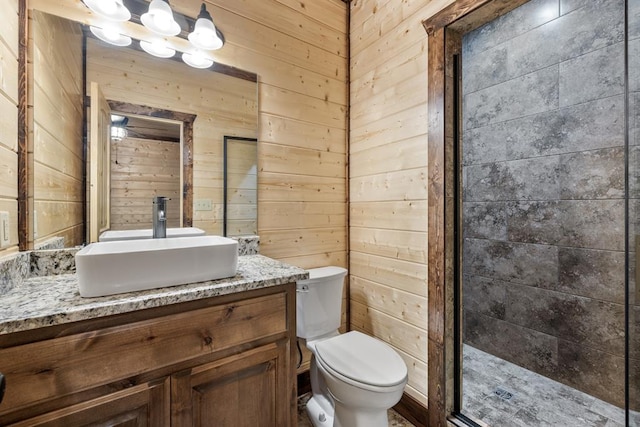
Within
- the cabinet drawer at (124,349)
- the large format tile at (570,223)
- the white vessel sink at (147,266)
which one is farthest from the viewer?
the large format tile at (570,223)

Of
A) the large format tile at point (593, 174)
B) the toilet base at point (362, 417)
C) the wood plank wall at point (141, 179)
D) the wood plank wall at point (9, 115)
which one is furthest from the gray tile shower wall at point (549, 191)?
the wood plank wall at point (9, 115)

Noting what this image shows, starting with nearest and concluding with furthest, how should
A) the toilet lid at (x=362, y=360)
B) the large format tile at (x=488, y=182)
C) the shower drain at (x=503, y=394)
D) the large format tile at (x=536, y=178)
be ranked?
the toilet lid at (x=362, y=360)
the shower drain at (x=503, y=394)
the large format tile at (x=536, y=178)
the large format tile at (x=488, y=182)

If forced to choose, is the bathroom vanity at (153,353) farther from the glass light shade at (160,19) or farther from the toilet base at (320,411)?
the glass light shade at (160,19)

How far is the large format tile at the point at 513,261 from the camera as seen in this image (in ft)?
6.42

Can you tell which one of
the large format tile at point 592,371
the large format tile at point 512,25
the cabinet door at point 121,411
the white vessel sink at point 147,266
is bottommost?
the large format tile at point 592,371

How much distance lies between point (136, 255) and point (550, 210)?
232 cm

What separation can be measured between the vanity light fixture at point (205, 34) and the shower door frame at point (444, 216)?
1080 mm

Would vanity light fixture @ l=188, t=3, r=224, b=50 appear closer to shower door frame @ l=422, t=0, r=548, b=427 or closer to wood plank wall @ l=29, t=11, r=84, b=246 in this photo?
wood plank wall @ l=29, t=11, r=84, b=246

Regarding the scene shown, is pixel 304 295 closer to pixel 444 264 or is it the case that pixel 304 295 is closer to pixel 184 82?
pixel 444 264

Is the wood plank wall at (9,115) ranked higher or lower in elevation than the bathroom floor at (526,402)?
higher

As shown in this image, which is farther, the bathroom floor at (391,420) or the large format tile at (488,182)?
the large format tile at (488,182)

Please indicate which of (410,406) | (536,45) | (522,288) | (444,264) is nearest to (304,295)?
(444,264)

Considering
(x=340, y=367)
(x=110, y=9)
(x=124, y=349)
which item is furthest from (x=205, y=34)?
(x=340, y=367)

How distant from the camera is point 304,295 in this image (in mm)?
1612
